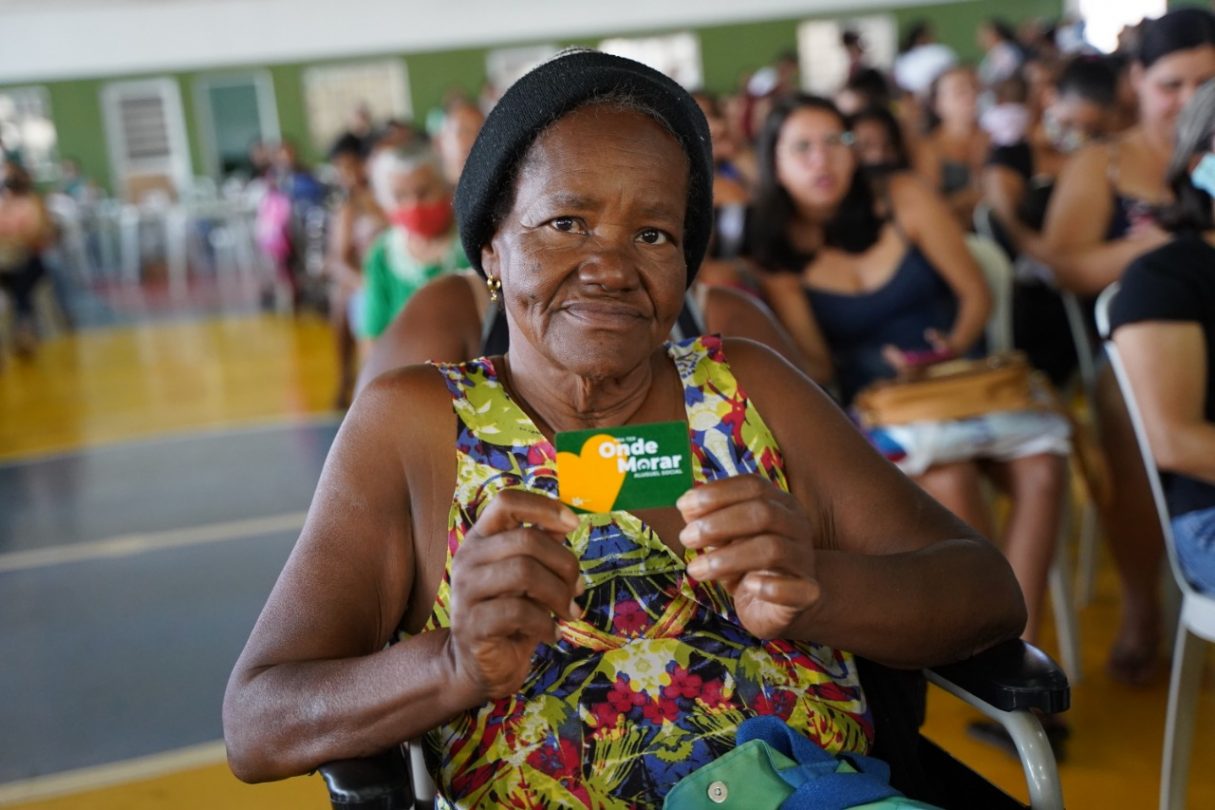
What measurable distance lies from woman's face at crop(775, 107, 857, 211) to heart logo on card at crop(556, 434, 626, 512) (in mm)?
2258

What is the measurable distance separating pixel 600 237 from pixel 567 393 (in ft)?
0.71

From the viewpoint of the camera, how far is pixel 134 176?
19.6m

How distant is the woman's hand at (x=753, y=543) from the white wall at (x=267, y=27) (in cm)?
1974

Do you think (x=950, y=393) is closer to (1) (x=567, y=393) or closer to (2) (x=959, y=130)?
(1) (x=567, y=393)

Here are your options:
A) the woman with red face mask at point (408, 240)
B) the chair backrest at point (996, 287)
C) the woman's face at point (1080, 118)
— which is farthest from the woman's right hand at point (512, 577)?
the woman's face at point (1080, 118)

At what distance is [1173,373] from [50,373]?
27.9 feet

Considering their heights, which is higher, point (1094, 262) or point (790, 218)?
point (790, 218)

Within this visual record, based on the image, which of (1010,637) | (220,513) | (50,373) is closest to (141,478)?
(220,513)

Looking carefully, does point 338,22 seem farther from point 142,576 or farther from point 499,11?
point 142,576

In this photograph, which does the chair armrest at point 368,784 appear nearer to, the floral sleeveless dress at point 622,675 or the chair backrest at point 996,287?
the floral sleeveless dress at point 622,675

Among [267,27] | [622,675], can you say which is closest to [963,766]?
[622,675]

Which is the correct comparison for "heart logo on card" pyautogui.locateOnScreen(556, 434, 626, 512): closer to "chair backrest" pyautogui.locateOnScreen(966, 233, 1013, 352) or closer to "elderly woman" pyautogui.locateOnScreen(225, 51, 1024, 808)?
"elderly woman" pyautogui.locateOnScreen(225, 51, 1024, 808)

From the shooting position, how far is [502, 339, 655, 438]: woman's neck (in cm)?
153

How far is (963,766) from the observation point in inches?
59.6
